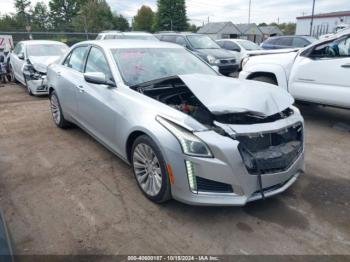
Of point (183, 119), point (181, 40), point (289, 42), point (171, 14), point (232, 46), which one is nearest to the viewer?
point (183, 119)

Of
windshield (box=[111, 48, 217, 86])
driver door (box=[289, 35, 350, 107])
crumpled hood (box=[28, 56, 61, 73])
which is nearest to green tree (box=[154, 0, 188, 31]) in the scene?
crumpled hood (box=[28, 56, 61, 73])

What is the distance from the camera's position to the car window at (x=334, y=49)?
5320 mm

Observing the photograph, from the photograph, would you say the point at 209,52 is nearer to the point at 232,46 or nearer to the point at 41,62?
the point at 232,46

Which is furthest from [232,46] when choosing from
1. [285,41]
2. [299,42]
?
[299,42]

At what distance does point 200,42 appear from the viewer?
11891mm

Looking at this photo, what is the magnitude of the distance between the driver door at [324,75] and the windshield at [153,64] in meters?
2.32

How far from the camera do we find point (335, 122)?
606 cm

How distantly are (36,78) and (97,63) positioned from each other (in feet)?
15.8

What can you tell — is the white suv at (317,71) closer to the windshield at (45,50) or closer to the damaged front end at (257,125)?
the damaged front end at (257,125)

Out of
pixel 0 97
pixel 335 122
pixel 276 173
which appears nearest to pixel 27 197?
pixel 276 173

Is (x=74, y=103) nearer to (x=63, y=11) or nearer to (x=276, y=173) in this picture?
(x=276, y=173)

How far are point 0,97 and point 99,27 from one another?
5087cm

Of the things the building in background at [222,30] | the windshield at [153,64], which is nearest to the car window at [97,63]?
the windshield at [153,64]

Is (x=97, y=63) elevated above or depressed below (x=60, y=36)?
below
